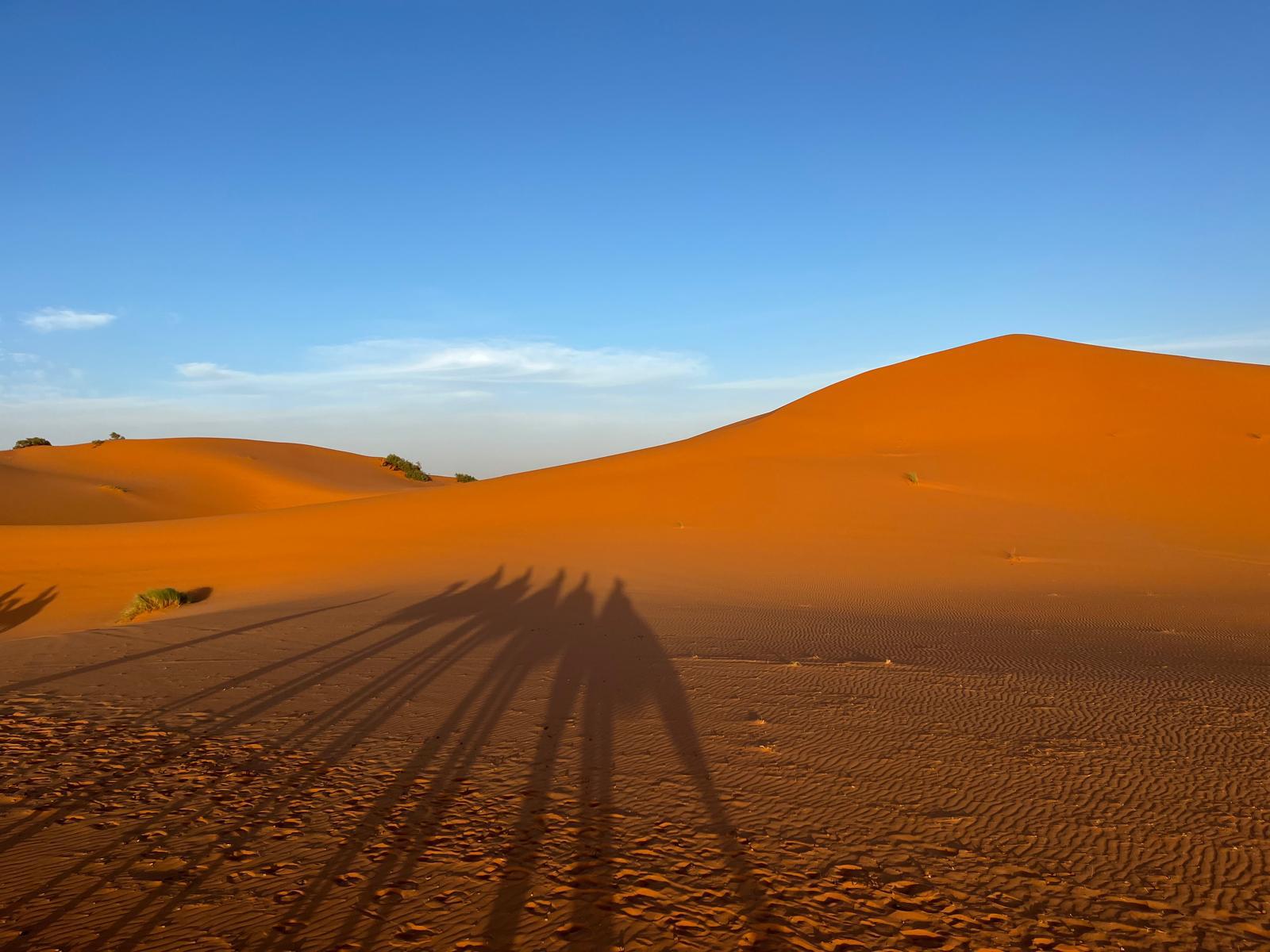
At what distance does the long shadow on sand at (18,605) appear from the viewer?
1581 centimetres

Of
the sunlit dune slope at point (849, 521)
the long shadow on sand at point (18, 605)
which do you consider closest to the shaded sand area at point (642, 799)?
the sunlit dune slope at point (849, 521)

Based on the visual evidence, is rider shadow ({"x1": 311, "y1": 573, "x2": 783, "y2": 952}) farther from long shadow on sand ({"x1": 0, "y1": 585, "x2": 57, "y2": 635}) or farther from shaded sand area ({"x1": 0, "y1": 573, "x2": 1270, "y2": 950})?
long shadow on sand ({"x1": 0, "y1": 585, "x2": 57, "y2": 635})

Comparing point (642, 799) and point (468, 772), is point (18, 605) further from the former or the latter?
point (642, 799)

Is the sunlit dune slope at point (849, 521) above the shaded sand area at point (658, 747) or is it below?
above

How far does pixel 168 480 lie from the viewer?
1868 inches

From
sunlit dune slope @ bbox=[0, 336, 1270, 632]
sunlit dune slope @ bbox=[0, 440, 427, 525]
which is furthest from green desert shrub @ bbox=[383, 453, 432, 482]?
sunlit dune slope @ bbox=[0, 336, 1270, 632]

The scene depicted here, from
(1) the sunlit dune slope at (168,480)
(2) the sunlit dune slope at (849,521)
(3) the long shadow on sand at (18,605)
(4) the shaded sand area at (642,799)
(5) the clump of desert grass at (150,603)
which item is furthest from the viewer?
(1) the sunlit dune slope at (168,480)

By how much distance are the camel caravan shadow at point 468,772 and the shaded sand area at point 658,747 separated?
3cm

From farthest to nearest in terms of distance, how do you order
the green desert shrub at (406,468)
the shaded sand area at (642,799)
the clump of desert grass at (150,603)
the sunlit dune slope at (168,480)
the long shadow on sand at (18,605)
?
the green desert shrub at (406,468) → the sunlit dune slope at (168,480) → the long shadow on sand at (18,605) → the clump of desert grass at (150,603) → the shaded sand area at (642,799)

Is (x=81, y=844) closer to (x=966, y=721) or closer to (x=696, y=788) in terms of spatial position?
(x=696, y=788)

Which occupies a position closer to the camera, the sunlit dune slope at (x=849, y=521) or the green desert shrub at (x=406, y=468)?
the sunlit dune slope at (x=849, y=521)

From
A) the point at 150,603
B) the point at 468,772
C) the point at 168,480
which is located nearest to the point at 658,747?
the point at 468,772

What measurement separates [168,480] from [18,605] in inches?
1351

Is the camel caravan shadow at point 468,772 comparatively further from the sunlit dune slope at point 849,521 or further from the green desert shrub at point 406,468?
the green desert shrub at point 406,468
